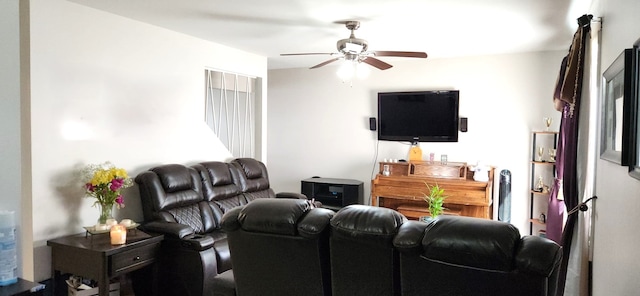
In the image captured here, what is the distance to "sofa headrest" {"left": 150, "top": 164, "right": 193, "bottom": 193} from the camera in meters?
3.68

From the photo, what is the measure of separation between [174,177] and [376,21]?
2.29 m

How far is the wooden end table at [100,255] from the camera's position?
2826mm

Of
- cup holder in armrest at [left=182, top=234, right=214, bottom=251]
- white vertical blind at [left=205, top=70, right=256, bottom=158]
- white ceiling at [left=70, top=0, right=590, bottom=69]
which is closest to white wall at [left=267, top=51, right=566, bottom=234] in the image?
white ceiling at [left=70, top=0, right=590, bottom=69]

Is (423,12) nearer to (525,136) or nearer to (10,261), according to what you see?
(525,136)

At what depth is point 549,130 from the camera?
503cm

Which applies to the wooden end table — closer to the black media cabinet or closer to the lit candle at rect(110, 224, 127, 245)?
the lit candle at rect(110, 224, 127, 245)

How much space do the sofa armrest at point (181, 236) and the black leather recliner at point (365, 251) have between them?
174cm

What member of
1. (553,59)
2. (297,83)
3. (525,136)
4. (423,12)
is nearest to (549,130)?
(525,136)

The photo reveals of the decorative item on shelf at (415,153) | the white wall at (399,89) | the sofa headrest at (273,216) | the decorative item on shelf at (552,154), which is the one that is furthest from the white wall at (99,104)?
the decorative item on shelf at (552,154)

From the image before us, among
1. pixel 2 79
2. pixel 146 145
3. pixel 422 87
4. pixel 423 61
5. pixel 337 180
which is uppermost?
pixel 423 61

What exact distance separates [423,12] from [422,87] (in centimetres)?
231

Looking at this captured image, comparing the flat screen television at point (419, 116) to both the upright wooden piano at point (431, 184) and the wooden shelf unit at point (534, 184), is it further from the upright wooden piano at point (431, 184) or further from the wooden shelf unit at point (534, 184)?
the wooden shelf unit at point (534, 184)

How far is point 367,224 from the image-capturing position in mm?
1745

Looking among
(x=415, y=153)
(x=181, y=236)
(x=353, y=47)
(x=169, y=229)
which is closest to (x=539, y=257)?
(x=353, y=47)
